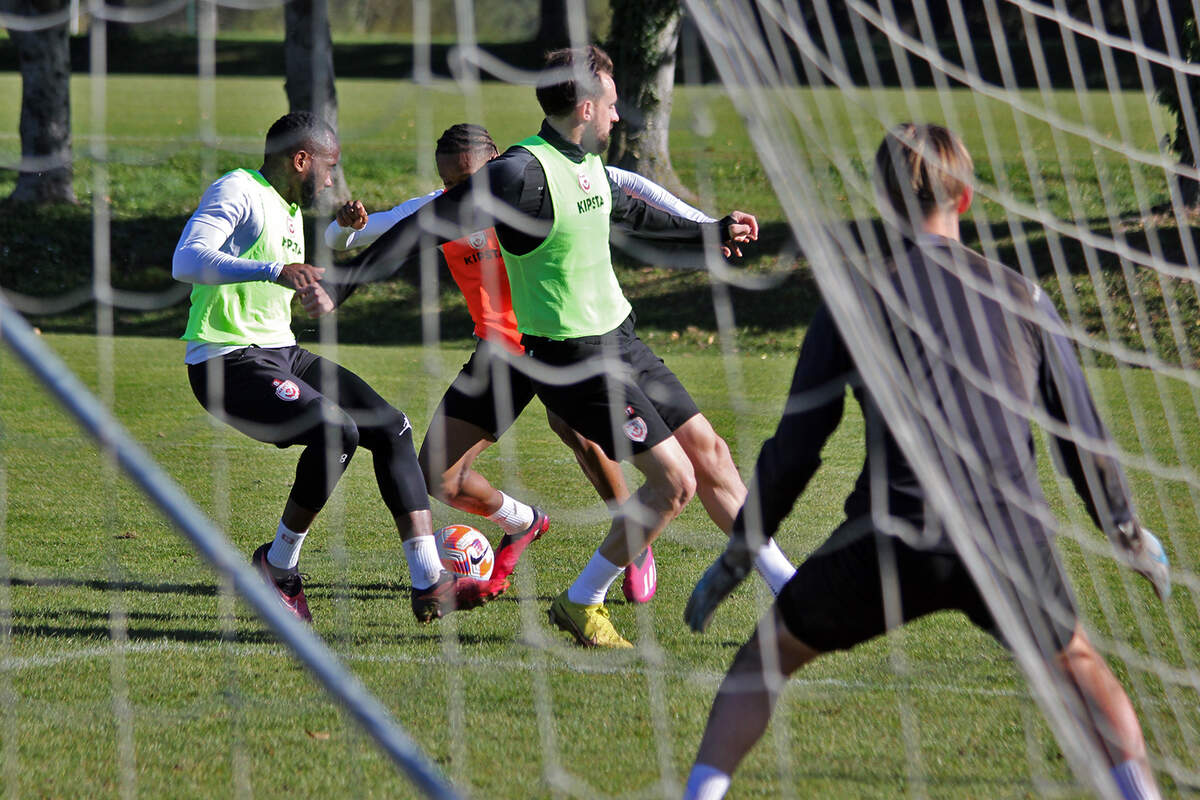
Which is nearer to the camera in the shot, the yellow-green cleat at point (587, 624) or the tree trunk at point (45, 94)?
the yellow-green cleat at point (587, 624)

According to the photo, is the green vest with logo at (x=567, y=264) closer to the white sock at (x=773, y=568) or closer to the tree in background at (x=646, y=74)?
the white sock at (x=773, y=568)

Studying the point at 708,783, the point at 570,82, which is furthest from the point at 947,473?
the point at 570,82

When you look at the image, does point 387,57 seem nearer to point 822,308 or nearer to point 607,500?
point 607,500

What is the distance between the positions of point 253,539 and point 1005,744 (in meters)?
3.66

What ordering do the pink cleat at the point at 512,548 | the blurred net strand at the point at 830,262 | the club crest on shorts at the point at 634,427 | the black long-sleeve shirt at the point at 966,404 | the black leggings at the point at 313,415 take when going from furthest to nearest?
the pink cleat at the point at 512,548
the black leggings at the point at 313,415
the club crest on shorts at the point at 634,427
the black long-sleeve shirt at the point at 966,404
the blurred net strand at the point at 830,262

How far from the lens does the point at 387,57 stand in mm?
34531

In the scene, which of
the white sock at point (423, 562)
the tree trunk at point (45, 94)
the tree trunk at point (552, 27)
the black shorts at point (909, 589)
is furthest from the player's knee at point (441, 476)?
the tree trunk at point (552, 27)

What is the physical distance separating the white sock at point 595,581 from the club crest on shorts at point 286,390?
1.20 meters

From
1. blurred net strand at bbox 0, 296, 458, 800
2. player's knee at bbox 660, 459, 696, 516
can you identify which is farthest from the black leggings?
blurred net strand at bbox 0, 296, 458, 800

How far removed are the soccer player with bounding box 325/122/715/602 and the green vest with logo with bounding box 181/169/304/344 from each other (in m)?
0.20

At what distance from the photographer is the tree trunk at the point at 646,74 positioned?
15289mm

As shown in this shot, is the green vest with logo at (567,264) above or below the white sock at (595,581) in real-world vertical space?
above

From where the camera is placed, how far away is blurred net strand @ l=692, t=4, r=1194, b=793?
2.51 metres

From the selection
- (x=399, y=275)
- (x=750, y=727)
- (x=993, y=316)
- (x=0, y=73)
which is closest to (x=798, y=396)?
(x=993, y=316)
